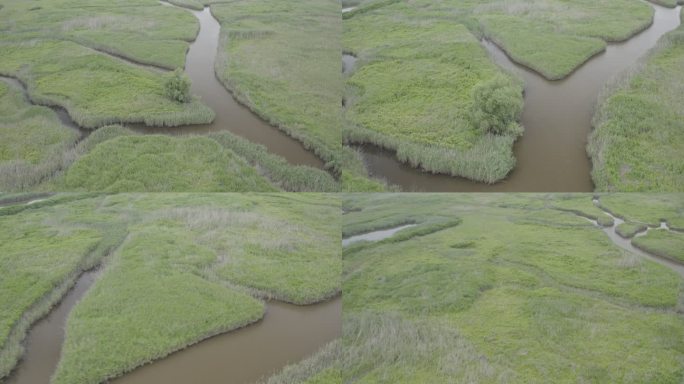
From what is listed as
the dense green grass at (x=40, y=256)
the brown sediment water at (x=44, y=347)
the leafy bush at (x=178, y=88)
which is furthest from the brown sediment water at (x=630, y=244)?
the brown sediment water at (x=44, y=347)

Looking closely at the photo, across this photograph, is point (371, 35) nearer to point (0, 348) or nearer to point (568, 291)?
point (568, 291)

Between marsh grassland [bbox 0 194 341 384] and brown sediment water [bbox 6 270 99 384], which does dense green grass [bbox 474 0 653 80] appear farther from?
brown sediment water [bbox 6 270 99 384]

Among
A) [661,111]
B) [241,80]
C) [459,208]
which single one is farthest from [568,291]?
[241,80]

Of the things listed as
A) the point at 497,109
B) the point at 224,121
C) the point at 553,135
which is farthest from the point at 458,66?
the point at 224,121

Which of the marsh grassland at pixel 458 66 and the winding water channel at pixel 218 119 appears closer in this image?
the marsh grassland at pixel 458 66

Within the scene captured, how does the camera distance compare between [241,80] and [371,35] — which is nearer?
[241,80]

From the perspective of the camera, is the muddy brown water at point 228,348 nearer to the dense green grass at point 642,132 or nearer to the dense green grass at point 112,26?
the dense green grass at point 112,26

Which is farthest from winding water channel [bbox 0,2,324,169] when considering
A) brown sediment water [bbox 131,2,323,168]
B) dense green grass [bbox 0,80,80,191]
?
dense green grass [bbox 0,80,80,191]
